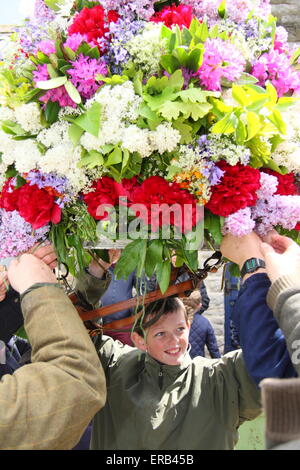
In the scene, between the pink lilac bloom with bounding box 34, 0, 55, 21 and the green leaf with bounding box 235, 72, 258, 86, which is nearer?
the green leaf with bounding box 235, 72, 258, 86

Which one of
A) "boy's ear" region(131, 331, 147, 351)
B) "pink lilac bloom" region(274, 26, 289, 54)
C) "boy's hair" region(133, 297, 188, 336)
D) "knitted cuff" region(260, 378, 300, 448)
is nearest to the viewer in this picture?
"knitted cuff" region(260, 378, 300, 448)

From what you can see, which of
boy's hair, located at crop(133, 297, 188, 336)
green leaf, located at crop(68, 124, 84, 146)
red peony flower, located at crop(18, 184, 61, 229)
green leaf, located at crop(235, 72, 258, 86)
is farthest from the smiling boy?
green leaf, located at crop(235, 72, 258, 86)

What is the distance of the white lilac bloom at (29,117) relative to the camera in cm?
201

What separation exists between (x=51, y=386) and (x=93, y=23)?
3.99 ft

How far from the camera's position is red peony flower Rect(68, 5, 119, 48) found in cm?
202

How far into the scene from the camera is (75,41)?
1988 millimetres

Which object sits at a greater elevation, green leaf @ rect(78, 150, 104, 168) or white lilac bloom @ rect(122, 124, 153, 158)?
white lilac bloom @ rect(122, 124, 153, 158)

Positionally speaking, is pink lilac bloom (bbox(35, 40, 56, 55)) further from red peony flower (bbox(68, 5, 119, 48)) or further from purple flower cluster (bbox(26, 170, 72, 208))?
purple flower cluster (bbox(26, 170, 72, 208))

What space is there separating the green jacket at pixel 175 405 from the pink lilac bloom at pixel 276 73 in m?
1.13

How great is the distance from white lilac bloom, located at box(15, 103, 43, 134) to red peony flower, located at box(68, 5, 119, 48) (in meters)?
0.30

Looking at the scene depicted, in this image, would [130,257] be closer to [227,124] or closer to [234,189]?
[234,189]

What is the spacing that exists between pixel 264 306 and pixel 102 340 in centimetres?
109

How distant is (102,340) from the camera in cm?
270

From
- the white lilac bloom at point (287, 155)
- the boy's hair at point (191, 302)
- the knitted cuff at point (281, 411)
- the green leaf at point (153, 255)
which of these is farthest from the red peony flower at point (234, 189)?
the knitted cuff at point (281, 411)
